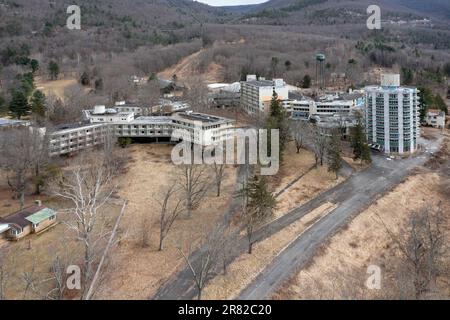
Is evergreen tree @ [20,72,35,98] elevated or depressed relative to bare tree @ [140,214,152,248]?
elevated

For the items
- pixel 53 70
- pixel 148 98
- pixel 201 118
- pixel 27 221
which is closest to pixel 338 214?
pixel 201 118

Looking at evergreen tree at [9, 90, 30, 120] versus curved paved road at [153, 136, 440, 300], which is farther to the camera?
evergreen tree at [9, 90, 30, 120]

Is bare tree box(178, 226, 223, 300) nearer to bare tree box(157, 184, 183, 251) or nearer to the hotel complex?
bare tree box(157, 184, 183, 251)

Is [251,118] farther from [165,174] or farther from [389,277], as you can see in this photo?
[389,277]

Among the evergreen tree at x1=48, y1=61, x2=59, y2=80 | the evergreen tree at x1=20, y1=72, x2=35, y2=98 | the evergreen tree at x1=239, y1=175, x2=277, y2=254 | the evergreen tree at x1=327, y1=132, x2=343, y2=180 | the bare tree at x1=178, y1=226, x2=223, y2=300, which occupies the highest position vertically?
the evergreen tree at x1=48, y1=61, x2=59, y2=80

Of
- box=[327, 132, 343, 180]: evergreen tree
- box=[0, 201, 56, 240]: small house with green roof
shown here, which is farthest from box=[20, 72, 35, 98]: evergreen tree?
box=[327, 132, 343, 180]: evergreen tree

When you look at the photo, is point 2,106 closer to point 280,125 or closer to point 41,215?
point 41,215

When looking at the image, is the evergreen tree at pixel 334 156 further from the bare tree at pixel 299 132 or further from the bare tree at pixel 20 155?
the bare tree at pixel 20 155

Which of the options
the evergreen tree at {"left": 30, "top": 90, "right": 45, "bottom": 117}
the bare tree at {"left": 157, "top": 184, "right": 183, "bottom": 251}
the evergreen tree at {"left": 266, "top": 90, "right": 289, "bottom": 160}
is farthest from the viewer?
the evergreen tree at {"left": 30, "top": 90, "right": 45, "bottom": 117}

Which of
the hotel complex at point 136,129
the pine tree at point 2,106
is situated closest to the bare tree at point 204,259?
the hotel complex at point 136,129
